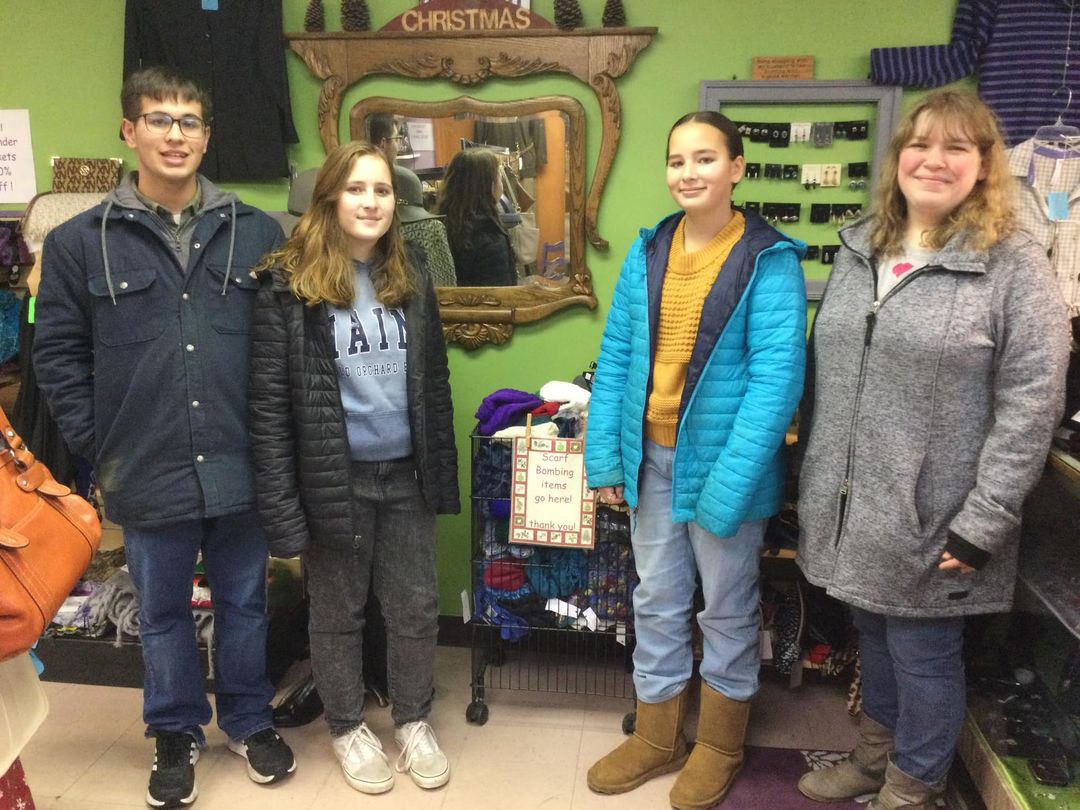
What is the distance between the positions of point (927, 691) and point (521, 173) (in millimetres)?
1726

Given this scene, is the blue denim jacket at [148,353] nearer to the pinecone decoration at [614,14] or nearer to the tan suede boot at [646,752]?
the tan suede boot at [646,752]

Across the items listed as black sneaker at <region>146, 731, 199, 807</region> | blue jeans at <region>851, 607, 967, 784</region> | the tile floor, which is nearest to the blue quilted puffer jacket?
blue jeans at <region>851, 607, 967, 784</region>

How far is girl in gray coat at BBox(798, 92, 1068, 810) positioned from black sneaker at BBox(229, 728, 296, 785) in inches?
53.0

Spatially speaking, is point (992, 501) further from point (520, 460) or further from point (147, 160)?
point (147, 160)

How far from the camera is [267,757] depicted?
7.08 ft

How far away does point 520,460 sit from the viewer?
7.40 feet

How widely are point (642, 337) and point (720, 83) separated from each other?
0.95 metres

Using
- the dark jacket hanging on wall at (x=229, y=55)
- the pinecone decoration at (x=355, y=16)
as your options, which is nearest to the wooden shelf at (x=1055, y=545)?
the pinecone decoration at (x=355, y=16)

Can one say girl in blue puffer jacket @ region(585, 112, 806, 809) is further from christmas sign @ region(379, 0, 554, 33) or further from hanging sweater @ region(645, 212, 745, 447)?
christmas sign @ region(379, 0, 554, 33)

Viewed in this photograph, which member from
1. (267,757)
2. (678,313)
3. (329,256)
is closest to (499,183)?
(329,256)

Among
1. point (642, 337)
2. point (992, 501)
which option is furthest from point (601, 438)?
point (992, 501)

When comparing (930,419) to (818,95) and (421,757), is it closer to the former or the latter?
(818,95)

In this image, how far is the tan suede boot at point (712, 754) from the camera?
2043mm

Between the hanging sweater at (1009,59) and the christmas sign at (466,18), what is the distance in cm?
97
